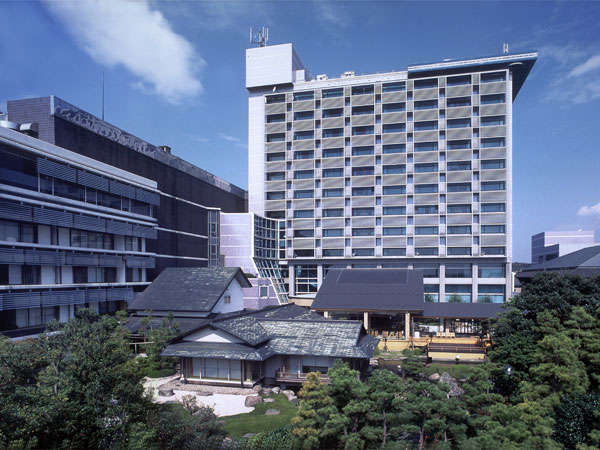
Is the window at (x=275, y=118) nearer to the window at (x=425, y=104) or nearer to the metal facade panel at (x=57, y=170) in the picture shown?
the window at (x=425, y=104)

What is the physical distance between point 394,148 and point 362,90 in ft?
43.8

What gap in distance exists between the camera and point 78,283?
37.7 meters

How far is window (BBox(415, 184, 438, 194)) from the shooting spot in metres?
70.7

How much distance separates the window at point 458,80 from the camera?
70125 millimetres

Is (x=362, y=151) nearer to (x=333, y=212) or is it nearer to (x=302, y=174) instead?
(x=302, y=174)

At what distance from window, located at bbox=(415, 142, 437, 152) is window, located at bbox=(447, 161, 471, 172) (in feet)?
13.4

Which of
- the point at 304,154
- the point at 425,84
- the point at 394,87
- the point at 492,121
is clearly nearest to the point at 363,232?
the point at 304,154

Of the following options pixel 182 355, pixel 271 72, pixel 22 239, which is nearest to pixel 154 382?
pixel 182 355

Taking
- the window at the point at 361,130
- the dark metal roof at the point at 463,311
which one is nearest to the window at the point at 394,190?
the window at the point at 361,130

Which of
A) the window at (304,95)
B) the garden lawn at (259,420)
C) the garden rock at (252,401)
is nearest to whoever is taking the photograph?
the garden lawn at (259,420)

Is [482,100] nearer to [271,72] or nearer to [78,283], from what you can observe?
[271,72]

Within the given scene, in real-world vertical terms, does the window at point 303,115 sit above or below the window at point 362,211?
above

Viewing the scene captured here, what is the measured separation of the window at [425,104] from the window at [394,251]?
27.1m

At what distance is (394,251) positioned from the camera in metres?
72.1
